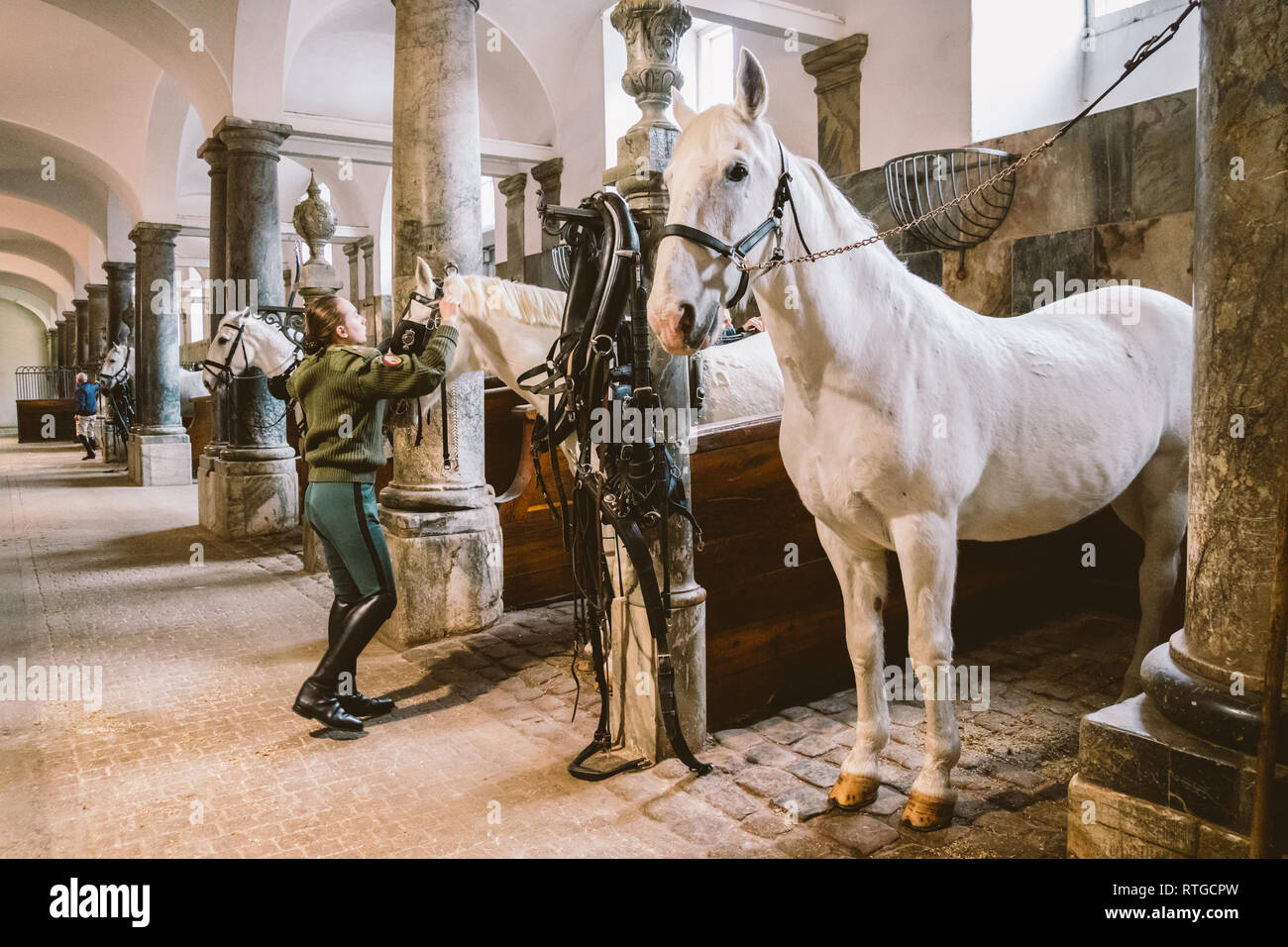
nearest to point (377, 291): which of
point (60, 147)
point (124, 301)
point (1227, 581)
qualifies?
point (124, 301)

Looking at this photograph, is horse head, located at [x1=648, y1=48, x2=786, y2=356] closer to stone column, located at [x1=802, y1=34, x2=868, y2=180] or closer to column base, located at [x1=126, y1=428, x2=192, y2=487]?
stone column, located at [x1=802, y1=34, x2=868, y2=180]

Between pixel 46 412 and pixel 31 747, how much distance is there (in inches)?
1022

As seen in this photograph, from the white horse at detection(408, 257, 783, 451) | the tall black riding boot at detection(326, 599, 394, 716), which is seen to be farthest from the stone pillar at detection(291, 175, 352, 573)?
the tall black riding boot at detection(326, 599, 394, 716)

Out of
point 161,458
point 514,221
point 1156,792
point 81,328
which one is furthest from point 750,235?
point 81,328

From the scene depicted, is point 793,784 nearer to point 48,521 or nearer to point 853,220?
point 853,220

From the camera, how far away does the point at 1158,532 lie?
3775 millimetres

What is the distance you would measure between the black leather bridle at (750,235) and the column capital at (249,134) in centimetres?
854

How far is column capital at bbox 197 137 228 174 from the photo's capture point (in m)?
9.97

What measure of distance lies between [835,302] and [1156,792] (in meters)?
1.58

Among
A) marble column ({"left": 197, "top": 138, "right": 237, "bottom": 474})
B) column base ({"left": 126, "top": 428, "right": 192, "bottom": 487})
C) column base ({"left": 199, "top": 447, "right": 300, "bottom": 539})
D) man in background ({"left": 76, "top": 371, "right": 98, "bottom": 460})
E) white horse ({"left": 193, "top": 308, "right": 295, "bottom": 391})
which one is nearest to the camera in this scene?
white horse ({"left": 193, "top": 308, "right": 295, "bottom": 391})

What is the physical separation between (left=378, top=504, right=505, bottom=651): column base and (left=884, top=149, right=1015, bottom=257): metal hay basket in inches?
128

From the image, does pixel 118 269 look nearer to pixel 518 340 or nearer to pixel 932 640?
pixel 518 340

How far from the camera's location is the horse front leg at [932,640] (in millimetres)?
2795

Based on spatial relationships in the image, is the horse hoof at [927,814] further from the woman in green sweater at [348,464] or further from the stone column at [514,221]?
the stone column at [514,221]
